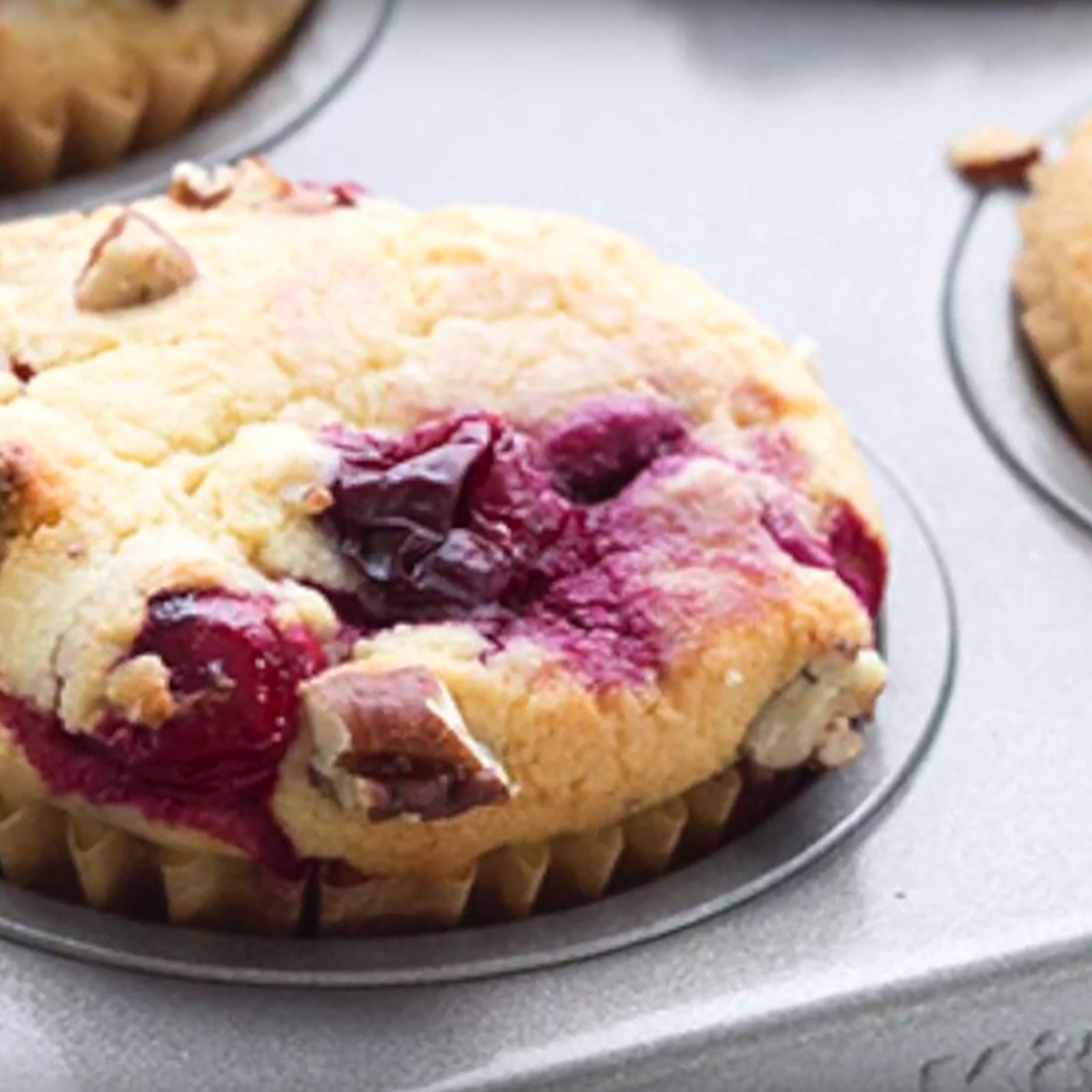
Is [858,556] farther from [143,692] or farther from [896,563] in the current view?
[143,692]

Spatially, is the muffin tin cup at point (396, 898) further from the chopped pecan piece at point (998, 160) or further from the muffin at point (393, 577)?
the chopped pecan piece at point (998, 160)

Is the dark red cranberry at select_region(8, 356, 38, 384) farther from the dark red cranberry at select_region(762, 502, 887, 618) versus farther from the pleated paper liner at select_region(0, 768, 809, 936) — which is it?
the dark red cranberry at select_region(762, 502, 887, 618)

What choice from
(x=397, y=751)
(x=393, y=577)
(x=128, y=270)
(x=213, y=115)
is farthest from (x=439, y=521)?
(x=213, y=115)

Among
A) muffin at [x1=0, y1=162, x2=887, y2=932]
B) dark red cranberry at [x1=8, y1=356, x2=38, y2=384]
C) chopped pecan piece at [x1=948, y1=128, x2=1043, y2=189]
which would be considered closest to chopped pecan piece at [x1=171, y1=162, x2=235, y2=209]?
muffin at [x1=0, y1=162, x2=887, y2=932]

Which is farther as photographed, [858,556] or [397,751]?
[858,556]

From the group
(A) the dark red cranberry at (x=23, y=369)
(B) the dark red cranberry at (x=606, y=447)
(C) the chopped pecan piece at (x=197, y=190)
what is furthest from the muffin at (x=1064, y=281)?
(A) the dark red cranberry at (x=23, y=369)

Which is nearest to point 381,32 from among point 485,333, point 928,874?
point 485,333
